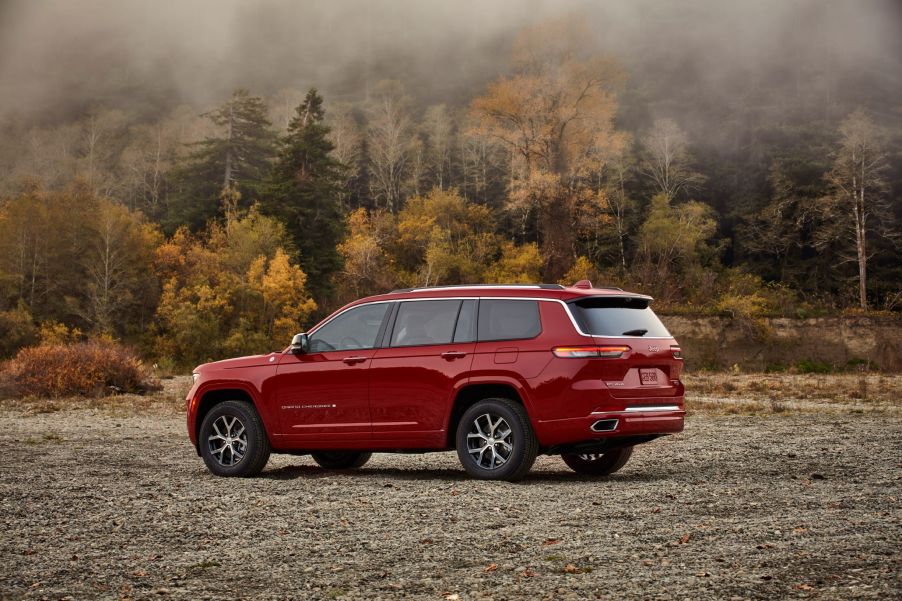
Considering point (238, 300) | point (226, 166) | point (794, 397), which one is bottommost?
point (794, 397)

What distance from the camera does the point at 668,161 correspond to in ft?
263

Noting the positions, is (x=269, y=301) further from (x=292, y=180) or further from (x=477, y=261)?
(x=477, y=261)

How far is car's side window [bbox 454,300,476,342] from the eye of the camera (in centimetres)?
1014

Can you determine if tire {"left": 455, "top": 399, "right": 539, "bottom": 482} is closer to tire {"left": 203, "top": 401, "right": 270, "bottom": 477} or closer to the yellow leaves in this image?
tire {"left": 203, "top": 401, "right": 270, "bottom": 477}

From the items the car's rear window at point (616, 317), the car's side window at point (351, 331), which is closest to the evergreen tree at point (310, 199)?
the car's side window at point (351, 331)

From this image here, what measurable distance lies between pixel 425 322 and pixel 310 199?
2126 inches

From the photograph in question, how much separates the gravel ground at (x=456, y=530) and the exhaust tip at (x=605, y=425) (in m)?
0.62

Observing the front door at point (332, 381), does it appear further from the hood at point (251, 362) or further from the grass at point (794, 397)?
the grass at point (794, 397)

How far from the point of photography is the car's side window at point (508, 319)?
984cm

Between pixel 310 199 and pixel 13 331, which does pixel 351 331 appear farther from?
pixel 310 199

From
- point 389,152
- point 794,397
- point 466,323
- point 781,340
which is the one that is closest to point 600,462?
point 466,323

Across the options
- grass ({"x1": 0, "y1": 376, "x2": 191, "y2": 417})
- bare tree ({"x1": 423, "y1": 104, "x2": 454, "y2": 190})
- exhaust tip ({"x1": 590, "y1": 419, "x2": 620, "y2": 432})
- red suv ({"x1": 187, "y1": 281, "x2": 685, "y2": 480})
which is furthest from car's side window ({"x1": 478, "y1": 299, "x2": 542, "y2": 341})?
bare tree ({"x1": 423, "y1": 104, "x2": 454, "y2": 190})

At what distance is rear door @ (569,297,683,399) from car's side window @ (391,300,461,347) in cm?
141

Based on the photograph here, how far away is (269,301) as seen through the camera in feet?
190
